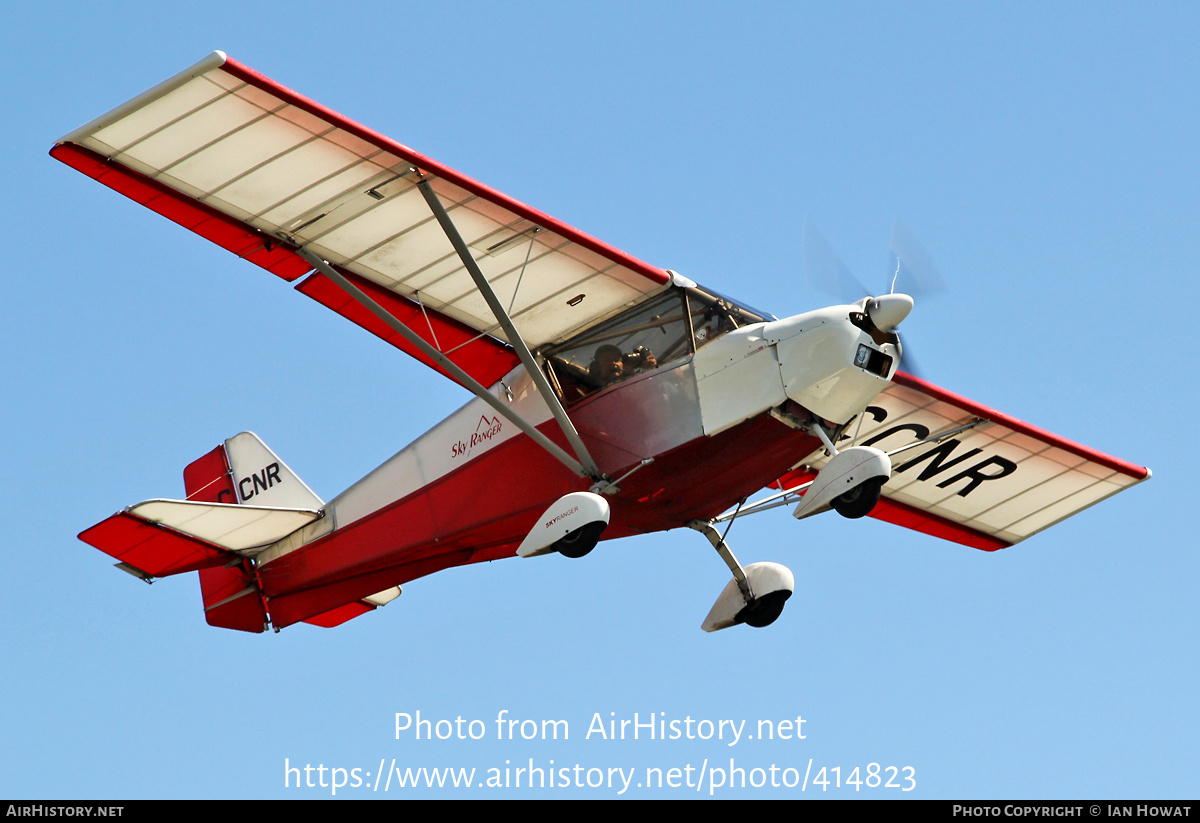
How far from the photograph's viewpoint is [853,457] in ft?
34.4

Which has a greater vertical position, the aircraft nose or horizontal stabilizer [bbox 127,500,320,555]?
horizontal stabilizer [bbox 127,500,320,555]

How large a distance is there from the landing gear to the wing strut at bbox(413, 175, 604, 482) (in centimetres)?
127

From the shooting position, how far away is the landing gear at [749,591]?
1223 centimetres

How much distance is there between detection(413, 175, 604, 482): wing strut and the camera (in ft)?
36.4

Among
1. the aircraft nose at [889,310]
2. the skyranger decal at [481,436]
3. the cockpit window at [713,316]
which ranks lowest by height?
the aircraft nose at [889,310]

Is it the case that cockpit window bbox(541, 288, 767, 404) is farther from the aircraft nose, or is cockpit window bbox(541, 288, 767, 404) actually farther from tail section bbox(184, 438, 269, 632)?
tail section bbox(184, 438, 269, 632)

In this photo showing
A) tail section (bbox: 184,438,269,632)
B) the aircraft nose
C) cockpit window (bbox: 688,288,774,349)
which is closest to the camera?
the aircraft nose

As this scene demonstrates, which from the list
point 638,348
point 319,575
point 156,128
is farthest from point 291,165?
point 319,575

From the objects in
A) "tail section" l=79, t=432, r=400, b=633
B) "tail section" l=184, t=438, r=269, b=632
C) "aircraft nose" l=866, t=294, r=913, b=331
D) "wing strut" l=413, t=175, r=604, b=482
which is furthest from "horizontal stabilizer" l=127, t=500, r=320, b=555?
"aircraft nose" l=866, t=294, r=913, b=331

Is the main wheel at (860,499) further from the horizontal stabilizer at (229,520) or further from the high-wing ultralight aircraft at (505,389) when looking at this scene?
the horizontal stabilizer at (229,520)

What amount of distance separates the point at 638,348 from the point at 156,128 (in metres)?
3.86

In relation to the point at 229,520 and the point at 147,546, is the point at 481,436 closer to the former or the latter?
the point at 229,520

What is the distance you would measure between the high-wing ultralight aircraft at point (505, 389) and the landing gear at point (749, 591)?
2 centimetres

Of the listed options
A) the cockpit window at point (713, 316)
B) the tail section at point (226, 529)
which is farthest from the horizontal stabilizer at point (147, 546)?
the cockpit window at point (713, 316)
